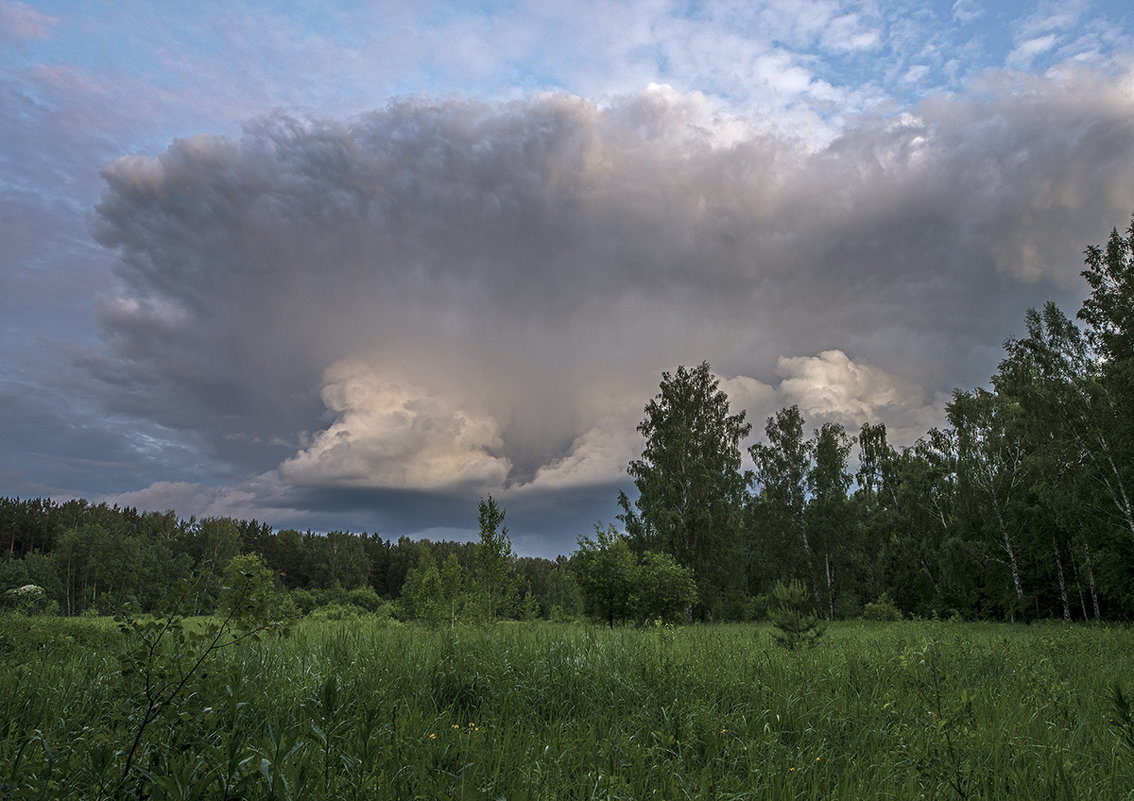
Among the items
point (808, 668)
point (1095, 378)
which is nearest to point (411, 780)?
point (808, 668)

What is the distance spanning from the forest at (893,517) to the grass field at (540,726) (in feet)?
27.1

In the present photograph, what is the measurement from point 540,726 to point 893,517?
44.7 meters

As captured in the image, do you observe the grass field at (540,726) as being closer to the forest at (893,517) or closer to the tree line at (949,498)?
the forest at (893,517)

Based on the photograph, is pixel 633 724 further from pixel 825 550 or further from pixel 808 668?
pixel 825 550

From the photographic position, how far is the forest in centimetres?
2361

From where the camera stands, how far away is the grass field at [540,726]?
3.00 meters

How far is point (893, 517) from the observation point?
137 ft

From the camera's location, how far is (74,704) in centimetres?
484

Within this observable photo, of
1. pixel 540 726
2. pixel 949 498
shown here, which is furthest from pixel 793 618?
pixel 949 498

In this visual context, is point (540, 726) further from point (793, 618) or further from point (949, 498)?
point (949, 498)

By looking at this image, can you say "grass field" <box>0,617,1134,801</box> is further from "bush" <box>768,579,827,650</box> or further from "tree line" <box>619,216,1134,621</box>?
"tree line" <box>619,216,1134,621</box>

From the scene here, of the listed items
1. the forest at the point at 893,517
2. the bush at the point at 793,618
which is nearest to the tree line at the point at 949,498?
the forest at the point at 893,517

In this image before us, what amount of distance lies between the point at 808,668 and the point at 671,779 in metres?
3.97

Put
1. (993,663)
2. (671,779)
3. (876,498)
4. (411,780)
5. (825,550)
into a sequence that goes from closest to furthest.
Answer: (411,780)
(671,779)
(993,663)
(825,550)
(876,498)
